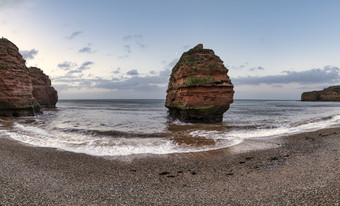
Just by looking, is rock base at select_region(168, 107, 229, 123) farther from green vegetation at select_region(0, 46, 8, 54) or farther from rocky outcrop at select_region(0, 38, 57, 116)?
green vegetation at select_region(0, 46, 8, 54)

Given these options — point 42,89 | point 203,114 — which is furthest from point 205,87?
point 42,89

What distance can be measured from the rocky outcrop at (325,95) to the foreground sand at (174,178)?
Result: 12025 centimetres

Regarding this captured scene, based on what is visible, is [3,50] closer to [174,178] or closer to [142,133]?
[142,133]

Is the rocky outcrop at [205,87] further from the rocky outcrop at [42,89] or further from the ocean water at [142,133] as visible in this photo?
the rocky outcrop at [42,89]

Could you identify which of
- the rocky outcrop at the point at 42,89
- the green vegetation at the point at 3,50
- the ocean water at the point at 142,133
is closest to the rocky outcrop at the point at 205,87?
the ocean water at the point at 142,133

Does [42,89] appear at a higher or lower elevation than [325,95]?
higher

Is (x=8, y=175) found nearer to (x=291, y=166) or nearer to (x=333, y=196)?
(x=333, y=196)

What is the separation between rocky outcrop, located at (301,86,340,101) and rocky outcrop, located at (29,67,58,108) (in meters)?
131

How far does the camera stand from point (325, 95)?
10419cm

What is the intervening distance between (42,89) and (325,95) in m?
137

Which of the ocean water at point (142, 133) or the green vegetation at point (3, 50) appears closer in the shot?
the ocean water at point (142, 133)

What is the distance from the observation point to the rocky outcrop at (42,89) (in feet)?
153

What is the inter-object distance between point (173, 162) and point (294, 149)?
639cm

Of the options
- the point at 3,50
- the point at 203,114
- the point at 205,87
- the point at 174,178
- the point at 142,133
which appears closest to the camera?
the point at 174,178
